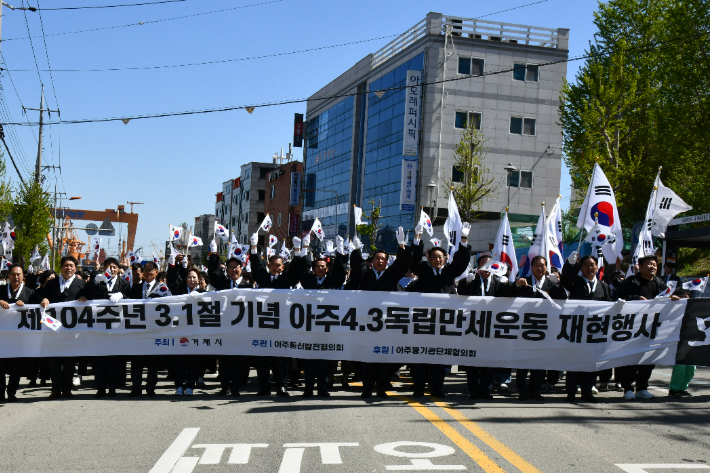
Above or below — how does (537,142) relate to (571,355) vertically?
above

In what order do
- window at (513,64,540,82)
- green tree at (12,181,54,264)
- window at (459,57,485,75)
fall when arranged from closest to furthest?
green tree at (12,181,54,264)
window at (459,57,485,75)
window at (513,64,540,82)

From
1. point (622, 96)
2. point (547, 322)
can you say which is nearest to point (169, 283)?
point (547, 322)

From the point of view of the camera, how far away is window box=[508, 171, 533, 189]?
44.2m

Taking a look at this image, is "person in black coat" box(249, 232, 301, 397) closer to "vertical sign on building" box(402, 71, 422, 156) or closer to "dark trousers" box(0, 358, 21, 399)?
"dark trousers" box(0, 358, 21, 399)

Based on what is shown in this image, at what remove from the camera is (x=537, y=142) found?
44750 mm

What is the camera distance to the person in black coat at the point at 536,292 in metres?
9.11

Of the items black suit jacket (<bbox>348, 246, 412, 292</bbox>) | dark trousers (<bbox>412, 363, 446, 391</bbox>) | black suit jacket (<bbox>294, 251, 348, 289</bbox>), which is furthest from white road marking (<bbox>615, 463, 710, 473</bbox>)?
black suit jacket (<bbox>294, 251, 348, 289</bbox>)

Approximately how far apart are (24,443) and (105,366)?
9.69 feet

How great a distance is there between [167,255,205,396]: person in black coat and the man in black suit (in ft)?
4.32

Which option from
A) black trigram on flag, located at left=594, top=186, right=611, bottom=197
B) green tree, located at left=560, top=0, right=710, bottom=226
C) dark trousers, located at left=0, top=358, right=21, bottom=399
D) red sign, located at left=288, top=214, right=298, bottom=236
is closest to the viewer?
dark trousers, located at left=0, top=358, right=21, bottom=399

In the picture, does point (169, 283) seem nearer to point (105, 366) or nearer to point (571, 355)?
point (105, 366)

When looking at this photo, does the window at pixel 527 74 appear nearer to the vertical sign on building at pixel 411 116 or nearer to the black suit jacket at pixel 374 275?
the vertical sign on building at pixel 411 116

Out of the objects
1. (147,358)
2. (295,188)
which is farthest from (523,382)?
(295,188)

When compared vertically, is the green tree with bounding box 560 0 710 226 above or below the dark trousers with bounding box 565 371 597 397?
above
